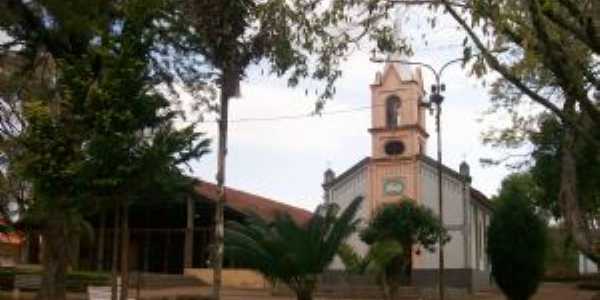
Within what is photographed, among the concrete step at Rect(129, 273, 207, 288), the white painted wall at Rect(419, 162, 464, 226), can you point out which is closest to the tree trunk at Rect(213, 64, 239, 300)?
→ the concrete step at Rect(129, 273, 207, 288)

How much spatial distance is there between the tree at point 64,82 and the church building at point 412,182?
68.2 feet

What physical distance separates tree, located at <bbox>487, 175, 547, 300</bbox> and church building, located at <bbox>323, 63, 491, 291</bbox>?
1163 centimetres

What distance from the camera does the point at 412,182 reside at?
43375 millimetres

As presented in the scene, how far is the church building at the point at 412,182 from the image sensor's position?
139ft

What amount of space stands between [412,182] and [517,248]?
568 inches

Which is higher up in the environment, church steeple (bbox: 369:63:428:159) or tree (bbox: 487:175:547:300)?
church steeple (bbox: 369:63:428:159)

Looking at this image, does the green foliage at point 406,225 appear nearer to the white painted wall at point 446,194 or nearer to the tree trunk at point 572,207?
the white painted wall at point 446,194

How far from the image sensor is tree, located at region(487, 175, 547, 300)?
29.1 m

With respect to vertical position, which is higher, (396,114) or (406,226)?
(396,114)

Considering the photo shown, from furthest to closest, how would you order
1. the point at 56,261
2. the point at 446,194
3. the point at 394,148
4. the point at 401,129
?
the point at 394,148 → the point at 401,129 → the point at 446,194 → the point at 56,261

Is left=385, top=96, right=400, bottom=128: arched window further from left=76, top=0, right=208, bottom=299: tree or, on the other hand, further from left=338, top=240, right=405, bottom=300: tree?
left=76, top=0, right=208, bottom=299: tree

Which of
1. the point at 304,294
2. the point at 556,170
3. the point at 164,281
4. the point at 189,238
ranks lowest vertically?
the point at 164,281

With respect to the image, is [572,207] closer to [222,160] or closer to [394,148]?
[222,160]

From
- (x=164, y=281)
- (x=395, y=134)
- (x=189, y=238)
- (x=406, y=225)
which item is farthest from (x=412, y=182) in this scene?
(x=164, y=281)
